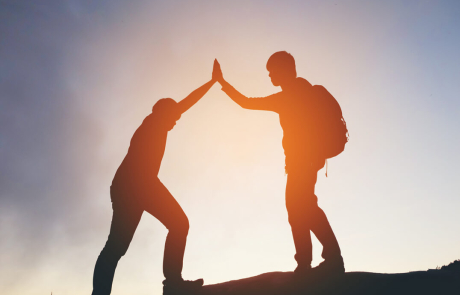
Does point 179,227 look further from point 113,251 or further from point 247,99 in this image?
point 247,99

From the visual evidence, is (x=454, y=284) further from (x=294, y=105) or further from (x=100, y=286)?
(x=100, y=286)

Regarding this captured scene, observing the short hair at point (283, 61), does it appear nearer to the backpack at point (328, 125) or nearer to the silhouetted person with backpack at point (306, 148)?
the silhouetted person with backpack at point (306, 148)

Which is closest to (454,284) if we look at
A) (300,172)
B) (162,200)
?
(300,172)

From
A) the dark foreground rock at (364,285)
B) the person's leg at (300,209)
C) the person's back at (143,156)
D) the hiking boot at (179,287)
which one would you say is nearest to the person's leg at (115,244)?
the person's back at (143,156)

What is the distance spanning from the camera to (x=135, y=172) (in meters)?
5.63

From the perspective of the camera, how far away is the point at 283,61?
5.84 metres

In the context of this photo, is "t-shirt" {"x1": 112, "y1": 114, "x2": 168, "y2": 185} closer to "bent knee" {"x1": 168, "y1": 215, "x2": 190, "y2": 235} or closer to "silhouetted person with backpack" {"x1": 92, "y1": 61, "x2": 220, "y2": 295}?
"silhouetted person with backpack" {"x1": 92, "y1": 61, "x2": 220, "y2": 295}

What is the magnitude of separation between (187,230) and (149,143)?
1634mm

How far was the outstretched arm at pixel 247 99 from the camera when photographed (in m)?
6.13

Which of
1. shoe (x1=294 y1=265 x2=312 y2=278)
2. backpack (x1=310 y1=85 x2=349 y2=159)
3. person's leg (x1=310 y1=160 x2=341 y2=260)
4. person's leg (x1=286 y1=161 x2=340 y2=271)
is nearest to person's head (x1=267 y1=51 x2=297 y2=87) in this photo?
backpack (x1=310 y1=85 x2=349 y2=159)

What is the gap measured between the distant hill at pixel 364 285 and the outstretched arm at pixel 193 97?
3.37 m

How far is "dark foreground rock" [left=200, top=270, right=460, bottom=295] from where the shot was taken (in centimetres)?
468

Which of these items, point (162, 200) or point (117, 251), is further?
point (162, 200)

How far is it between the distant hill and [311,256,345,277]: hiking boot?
7cm
